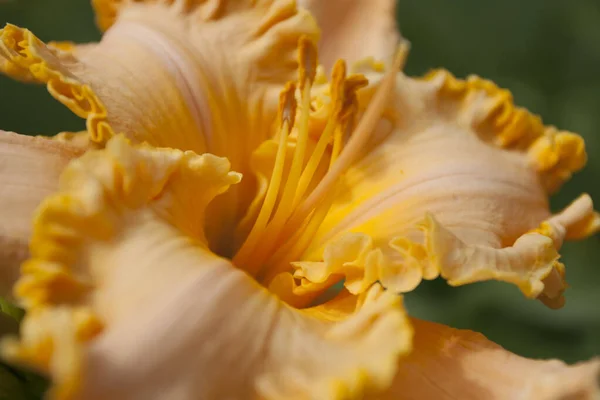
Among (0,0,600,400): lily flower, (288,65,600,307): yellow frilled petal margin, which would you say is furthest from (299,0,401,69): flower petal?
(288,65,600,307): yellow frilled petal margin

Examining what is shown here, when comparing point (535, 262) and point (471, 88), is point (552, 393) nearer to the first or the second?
point (535, 262)

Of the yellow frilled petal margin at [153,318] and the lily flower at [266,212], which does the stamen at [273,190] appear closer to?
the lily flower at [266,212]

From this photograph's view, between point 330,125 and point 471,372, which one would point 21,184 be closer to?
point 330,125

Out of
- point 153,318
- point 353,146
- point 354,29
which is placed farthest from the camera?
point 354,29

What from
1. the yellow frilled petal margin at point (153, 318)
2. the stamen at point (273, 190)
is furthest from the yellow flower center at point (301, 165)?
the yellow frilled petal margin at point (153, 318)

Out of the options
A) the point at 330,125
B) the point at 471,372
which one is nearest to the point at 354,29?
the point at 330,125
